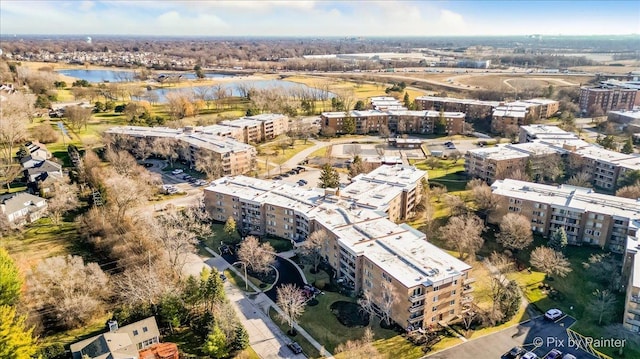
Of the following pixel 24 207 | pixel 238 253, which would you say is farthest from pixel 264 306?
pixel 24 207

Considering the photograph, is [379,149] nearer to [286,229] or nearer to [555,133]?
[555,133]

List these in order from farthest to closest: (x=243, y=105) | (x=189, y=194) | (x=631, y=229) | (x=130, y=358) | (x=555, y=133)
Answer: (x=243, y=105)
(x=555, y=133)
(x=189, y=194)
(x=631, y=229)
(x=130, y=358)

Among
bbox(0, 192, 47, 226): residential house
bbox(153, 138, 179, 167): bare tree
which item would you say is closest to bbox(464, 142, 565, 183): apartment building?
bbox(153, 138, 179, 167): bare tree

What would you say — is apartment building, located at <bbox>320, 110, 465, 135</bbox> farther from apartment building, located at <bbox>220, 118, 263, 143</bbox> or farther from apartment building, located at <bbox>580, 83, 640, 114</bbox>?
apartment building, located at <bbox>580, 83, 640, 114</bbox>

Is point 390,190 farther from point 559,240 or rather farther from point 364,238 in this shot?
point 559,240

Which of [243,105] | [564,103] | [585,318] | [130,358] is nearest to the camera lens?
[130,358]

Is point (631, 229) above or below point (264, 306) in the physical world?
above
